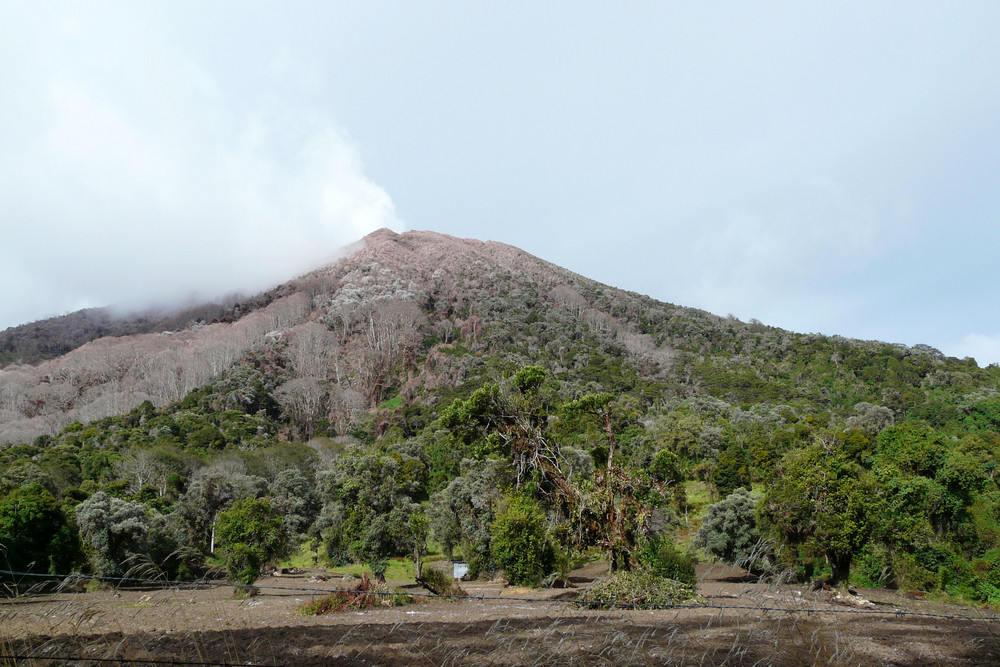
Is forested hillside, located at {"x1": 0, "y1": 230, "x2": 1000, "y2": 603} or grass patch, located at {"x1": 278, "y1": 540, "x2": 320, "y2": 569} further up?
forested hillside, located at {"x1": 0, "y1": 230, "x2": 1000, "y2": 603}

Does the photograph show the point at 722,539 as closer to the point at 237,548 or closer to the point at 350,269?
the point at 237,548

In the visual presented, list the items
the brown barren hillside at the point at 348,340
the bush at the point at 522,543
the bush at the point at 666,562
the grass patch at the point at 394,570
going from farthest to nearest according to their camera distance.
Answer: the brown barren hillside at the point at 348,340 → the grass patch at the point at 394,570 → the bush at the point at 522,543 → the bush at the point at 666,562

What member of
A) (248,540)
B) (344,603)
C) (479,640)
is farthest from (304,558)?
(479,640)

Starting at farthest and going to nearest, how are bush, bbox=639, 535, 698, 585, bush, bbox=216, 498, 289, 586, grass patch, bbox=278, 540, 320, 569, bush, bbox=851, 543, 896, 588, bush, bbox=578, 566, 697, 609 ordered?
grass patch, bbox=278, 540, 320, 569 < bush, bbox=216, 498, 289, 586 < bush, bbox=851, 543, 896, 588 < bush, bbox=639, 535, 698, 585 < bush, bbox=578, 566, 697, 609

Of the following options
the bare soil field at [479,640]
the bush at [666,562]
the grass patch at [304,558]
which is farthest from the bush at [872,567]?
the grass patch at [304,558]

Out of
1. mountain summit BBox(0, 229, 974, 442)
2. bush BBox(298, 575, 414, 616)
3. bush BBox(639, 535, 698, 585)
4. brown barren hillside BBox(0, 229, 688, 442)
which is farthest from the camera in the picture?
brown barren hillside BBox(0, 229, 688, 442)

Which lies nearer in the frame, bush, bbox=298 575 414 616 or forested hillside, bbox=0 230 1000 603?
bush, bbox=298 575 414 616

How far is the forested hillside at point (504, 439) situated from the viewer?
18500mm

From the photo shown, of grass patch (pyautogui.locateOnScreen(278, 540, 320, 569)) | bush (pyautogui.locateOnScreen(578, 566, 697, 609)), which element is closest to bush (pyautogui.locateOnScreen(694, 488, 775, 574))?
bush (pyautogui.locateOnScreen(578, 566, 697, 609))

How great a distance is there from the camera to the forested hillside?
1850 centimetres

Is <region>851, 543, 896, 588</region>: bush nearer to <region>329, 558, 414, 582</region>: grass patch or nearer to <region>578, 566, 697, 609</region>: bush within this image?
<region>578, 566, 697, 609</region>: bush

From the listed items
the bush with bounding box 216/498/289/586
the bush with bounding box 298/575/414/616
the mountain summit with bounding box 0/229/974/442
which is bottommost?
the bush with bounding box 216/498/289/586

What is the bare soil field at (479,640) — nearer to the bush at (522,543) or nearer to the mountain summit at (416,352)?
the bush at (522,543)

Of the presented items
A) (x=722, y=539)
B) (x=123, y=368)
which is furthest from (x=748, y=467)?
(x=123, y=368)
